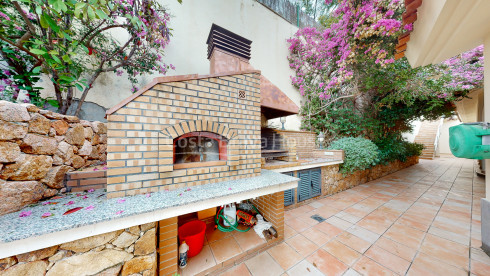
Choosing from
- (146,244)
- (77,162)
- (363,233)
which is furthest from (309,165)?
(77,162)

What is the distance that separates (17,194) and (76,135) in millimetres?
902

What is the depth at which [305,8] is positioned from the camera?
23.2 ft

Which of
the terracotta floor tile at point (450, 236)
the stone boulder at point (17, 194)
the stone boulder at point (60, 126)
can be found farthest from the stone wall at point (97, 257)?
the terracotta floor tile at point (450, 236)

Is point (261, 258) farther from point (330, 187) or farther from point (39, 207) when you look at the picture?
point (330, 187)

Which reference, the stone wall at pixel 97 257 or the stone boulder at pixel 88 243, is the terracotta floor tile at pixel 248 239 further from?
the stone boulder at pixel 88 243

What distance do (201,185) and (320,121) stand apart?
231 inches

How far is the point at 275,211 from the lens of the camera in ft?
8.65

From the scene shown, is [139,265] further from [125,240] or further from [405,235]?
[405,235]

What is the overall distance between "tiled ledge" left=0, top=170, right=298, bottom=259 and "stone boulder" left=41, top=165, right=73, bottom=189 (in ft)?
0.63

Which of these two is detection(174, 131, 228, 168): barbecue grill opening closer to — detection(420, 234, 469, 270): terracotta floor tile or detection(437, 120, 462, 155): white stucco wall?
detection(420, 234, 469, 270): terracotta floor tile

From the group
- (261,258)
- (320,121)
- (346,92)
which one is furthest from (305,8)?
(261,258)

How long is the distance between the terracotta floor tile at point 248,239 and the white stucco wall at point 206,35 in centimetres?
402

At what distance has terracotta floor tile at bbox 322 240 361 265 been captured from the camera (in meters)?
2.20

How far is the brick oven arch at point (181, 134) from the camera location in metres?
1.88
